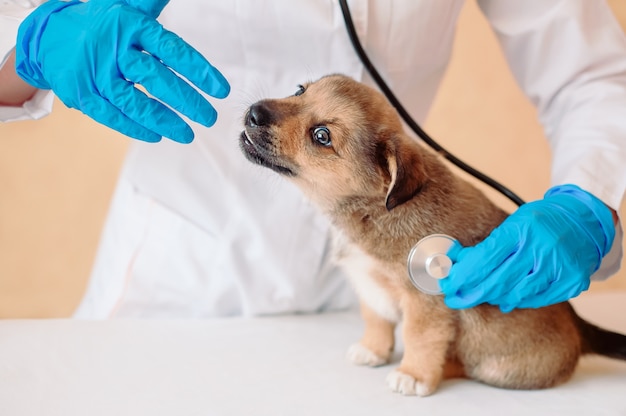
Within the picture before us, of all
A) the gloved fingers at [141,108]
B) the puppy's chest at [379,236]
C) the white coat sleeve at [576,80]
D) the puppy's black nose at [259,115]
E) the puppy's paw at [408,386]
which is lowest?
the puppy's paw at [408,386]

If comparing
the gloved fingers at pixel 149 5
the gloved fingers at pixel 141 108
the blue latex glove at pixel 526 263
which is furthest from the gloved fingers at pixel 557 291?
the gloved fingers at pixel 149 5

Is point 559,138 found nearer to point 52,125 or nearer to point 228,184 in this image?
point 228,184

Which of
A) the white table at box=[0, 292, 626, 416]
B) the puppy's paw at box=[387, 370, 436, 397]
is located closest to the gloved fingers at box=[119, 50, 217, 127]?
the white table at box=[0, 292, 626, 416]

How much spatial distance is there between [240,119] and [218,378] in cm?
56

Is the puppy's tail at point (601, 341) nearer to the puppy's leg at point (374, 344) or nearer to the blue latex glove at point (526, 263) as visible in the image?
the blue latex glove at point (526, 263)

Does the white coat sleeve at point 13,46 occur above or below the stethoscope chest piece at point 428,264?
below

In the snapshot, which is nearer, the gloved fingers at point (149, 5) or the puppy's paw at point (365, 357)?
the gloved fingers at point (149, 5)

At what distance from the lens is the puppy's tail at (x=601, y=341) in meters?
1.44

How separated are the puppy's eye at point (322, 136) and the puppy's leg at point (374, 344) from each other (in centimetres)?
37

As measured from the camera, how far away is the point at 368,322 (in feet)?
4.82

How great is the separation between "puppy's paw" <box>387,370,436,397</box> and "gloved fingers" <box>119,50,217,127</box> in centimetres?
60

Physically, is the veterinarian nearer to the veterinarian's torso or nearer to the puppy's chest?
the veterinarian's torso

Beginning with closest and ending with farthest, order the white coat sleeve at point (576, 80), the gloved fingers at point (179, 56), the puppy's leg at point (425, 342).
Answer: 1. the gloved fingers at point (179, 56)
2. the puppy's leg at point (425, 342)
3. the white coat sleeve at point (576, 80)

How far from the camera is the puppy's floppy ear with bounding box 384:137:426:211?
4.11 feet
